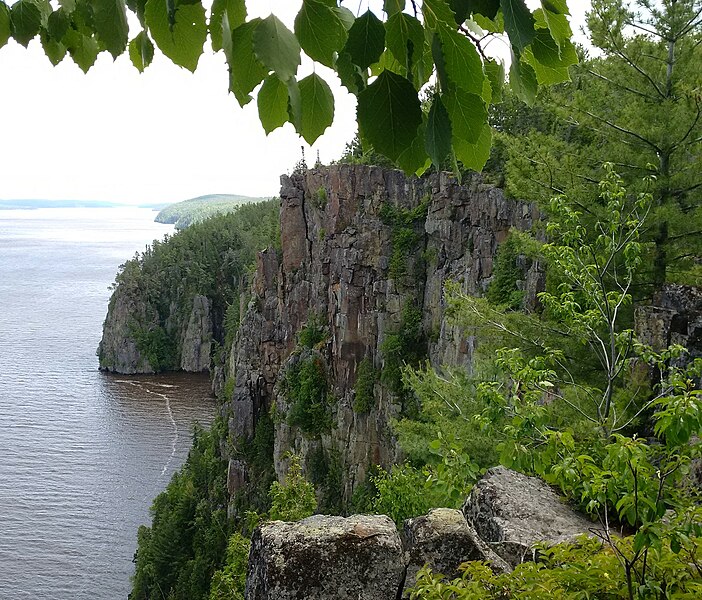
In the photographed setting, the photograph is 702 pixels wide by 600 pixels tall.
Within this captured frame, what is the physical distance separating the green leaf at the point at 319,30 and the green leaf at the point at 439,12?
11 cm

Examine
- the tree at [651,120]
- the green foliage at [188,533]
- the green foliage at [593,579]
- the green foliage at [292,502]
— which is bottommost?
the green foliage at [188,533]

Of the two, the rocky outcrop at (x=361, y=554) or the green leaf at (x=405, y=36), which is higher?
the green leaf at (x=405, y=36)

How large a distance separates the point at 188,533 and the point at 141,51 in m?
33.0

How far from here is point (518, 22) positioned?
0.77 metres

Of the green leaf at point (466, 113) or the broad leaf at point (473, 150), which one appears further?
the broad leaf at point (473, 150)

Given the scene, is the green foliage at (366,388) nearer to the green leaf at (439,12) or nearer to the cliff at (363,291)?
the cliff at (363,291)

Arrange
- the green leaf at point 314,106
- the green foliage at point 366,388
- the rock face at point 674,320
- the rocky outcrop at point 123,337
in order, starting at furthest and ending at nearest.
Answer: the rocky outcrop at point 123,337 → the green foliage at point 366,388 → the rock face at point 674,320 → the green leaf at point 314,106

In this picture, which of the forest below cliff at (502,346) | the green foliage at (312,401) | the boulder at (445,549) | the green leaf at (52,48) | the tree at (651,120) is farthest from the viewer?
the green foliage at (312,401)

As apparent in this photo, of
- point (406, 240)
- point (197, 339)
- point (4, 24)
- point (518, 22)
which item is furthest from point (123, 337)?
point (518, 22)

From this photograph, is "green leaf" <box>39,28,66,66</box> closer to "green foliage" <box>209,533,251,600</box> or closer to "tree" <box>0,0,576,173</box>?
"tree" <box>0,0,576,173</box>

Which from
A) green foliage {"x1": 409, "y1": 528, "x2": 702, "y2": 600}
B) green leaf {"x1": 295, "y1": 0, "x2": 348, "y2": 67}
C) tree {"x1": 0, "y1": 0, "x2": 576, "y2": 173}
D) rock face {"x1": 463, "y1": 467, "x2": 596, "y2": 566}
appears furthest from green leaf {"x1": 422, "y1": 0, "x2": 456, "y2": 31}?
rock face {"x1": 463, "y1": 467, "x2": 596, "y2": 566}

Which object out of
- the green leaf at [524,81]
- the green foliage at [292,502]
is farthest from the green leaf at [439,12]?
the green foliage at [292,502]

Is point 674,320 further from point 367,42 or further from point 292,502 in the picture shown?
point 292,502

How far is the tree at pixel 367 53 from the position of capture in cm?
79
